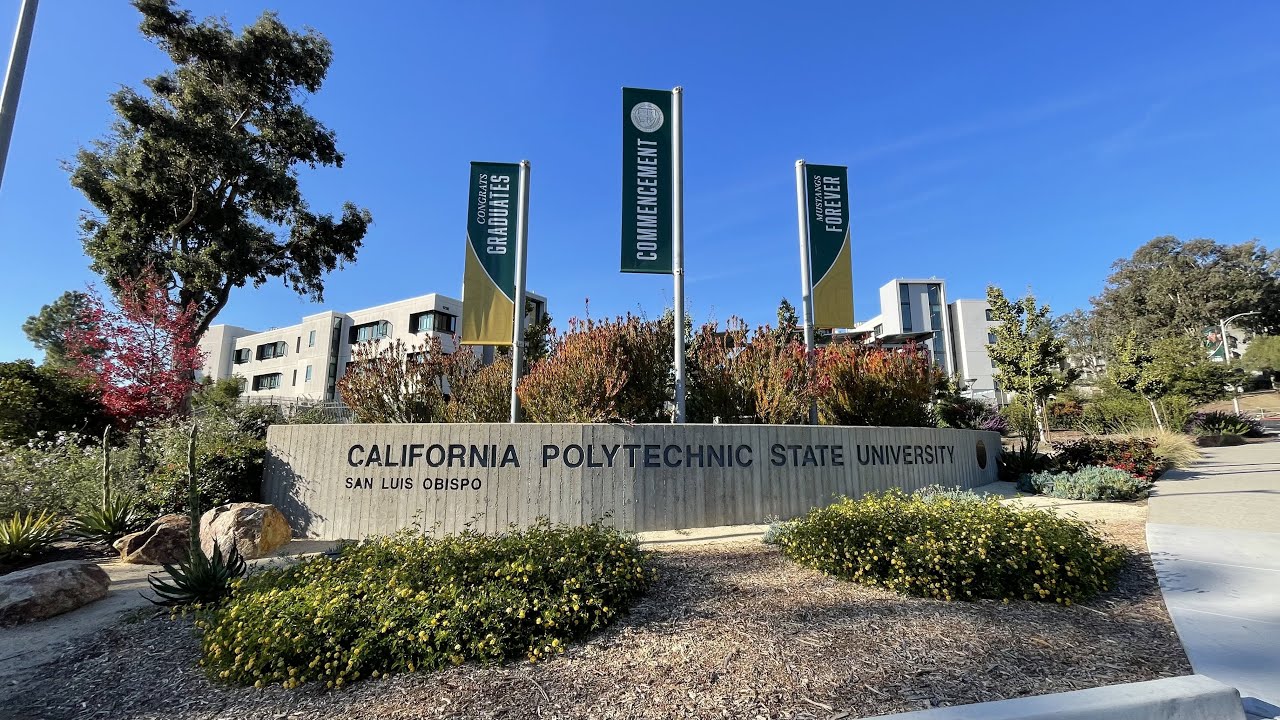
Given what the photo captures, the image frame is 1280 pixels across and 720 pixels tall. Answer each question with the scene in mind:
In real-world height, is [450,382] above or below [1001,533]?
above

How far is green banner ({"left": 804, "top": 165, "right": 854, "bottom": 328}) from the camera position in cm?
1057

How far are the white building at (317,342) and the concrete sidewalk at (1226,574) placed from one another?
114ft

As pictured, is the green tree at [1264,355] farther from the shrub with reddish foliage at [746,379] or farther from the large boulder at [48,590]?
the large boulder at [48,590]

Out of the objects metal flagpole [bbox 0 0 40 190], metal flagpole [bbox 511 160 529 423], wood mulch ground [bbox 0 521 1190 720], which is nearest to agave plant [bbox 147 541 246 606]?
wood mulch ground [bbox 0 521 1190 720]

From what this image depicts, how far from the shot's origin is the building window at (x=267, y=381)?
49500 mm

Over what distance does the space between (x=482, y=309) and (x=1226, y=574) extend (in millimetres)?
10250

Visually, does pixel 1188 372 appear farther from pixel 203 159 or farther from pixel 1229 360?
pixel 203 159

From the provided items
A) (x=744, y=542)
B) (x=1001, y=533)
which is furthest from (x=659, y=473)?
(x=1001, y=533)

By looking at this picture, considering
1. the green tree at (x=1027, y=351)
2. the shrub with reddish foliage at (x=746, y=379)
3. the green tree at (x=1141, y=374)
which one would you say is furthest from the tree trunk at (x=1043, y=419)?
the shrub with reddish foliage at (x=746, y=379)

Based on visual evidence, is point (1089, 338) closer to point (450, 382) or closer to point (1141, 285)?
point (1141, 285)

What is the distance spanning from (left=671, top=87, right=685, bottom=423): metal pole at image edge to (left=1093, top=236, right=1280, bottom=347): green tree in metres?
55.8

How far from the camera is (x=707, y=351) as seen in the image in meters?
10.3

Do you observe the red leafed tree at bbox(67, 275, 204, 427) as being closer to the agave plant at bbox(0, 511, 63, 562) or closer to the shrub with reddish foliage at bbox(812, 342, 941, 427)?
the agave plant at bbox(0, 511, 63, 562)

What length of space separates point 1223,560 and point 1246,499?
4842 mm
